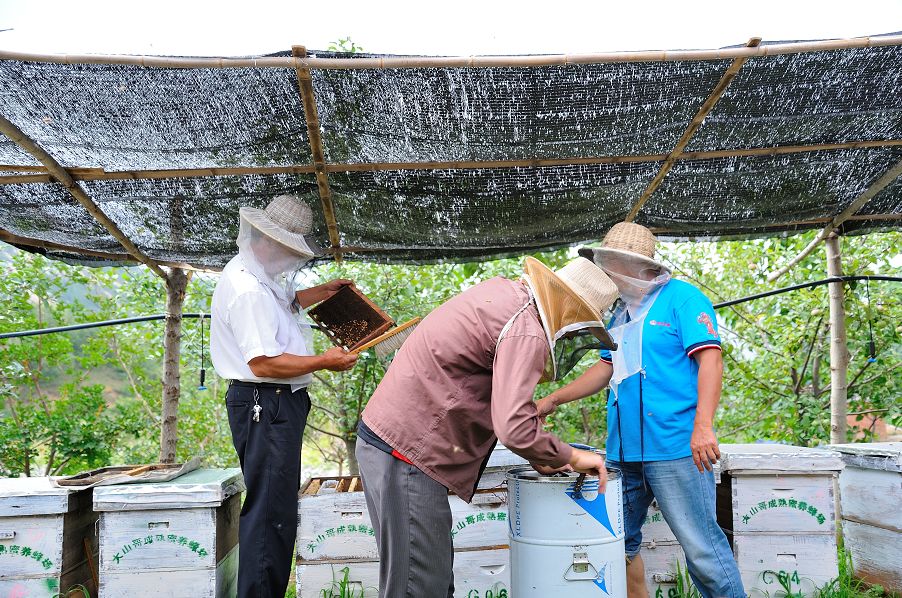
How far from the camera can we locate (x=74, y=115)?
2.79 meters

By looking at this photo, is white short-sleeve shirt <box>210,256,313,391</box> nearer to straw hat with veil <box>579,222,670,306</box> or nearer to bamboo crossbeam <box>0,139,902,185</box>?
bamboo crossbeam <box>0,139,902,185</box>

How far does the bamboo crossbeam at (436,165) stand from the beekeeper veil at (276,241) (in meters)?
0.33

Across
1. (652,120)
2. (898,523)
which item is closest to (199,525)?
(652,120)

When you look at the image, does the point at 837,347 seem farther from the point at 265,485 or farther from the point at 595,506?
the point at 265,485

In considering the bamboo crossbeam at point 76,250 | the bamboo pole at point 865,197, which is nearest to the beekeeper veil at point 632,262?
the bamboo pole at point 865,197

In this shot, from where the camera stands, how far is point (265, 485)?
2.82 metres

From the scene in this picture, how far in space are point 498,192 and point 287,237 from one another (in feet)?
4.01

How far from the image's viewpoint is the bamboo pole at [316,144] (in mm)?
2531

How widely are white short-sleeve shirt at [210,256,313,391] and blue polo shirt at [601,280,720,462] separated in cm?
136

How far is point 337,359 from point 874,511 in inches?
108

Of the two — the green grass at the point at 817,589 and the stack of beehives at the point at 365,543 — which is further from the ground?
the stack of beehives at the point at 365,543

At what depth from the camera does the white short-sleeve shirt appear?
9.14ft

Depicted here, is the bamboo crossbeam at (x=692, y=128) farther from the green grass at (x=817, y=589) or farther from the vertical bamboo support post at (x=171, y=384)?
the vertical bamboo support post at (x=171, y=384)

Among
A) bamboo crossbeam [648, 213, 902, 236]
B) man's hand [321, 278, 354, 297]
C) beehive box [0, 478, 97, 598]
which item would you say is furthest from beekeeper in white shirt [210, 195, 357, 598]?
bamboo crossbeam [648, 213, 902, 236]
